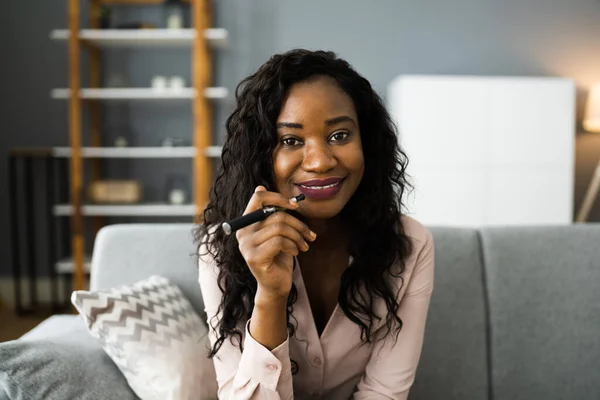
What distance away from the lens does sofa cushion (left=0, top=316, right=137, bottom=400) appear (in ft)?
3.12

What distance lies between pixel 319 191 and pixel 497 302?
2.52ft

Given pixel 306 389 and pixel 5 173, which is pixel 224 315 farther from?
pixel 5 173

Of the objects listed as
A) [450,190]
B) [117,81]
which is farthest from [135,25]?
[450,190]

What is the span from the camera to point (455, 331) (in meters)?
1.39

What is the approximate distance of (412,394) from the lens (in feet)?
4.45

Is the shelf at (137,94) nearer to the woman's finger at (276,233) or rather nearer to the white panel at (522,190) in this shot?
the white panel at (522,190)

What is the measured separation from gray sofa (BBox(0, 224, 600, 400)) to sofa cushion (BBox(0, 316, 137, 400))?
24 cm

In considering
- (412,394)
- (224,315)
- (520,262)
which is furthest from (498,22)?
(224,315)

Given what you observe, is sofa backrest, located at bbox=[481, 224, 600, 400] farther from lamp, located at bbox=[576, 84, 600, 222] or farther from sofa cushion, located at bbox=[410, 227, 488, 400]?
lamp, located at bbox=[576, 84, 600, 222]

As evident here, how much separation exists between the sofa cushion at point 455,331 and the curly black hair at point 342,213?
1.16ft

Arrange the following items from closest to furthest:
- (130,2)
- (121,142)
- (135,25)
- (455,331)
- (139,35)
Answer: (455,331)
(139,35)
(135,25)
(121,142)
(130,2)

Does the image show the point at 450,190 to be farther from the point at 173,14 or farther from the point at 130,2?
the point at 130,2

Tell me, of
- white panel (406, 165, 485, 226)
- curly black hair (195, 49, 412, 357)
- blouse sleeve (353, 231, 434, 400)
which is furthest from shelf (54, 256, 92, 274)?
blouse sleeve (353, 231, 434, 400)

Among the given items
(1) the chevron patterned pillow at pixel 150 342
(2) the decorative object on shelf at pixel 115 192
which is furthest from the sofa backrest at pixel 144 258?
(2) the decorative object on shelf at pixel 115 192
